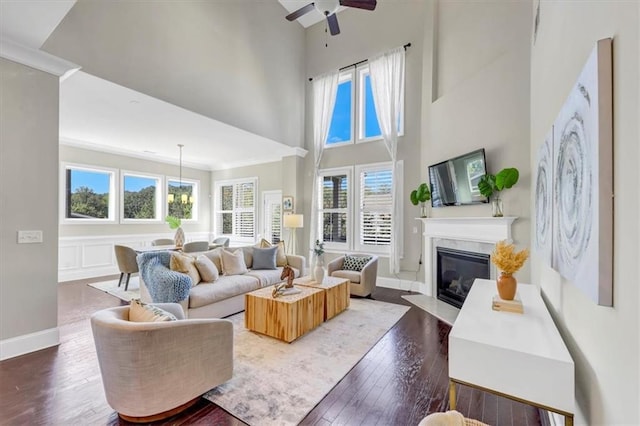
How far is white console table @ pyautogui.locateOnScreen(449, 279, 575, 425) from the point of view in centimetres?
115

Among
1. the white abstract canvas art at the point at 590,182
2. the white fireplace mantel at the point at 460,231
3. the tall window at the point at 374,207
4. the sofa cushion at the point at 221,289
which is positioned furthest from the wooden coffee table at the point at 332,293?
the white abstract canvas art at the point at 590,182

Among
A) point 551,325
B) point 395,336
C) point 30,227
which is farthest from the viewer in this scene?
point 395,336

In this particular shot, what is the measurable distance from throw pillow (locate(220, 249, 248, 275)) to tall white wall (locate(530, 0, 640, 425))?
3.97 m

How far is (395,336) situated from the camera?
10.8ft

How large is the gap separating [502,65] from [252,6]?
4.86m

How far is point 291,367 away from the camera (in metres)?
2.56

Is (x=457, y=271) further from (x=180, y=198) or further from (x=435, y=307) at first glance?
(x=180, y=198)

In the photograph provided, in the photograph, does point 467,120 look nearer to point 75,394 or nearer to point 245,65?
point 245,65

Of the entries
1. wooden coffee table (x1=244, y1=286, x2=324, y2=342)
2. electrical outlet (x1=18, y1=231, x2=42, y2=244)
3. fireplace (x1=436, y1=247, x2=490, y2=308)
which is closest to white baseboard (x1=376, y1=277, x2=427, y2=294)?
fireplace (x1=436, y1=247, x2=490, y2=308)

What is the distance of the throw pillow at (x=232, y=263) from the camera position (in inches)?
173

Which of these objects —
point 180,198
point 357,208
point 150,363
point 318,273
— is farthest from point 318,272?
point 180,198

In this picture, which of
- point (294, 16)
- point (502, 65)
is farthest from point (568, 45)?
point (294, 16)

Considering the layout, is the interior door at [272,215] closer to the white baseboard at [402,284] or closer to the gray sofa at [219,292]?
the gray sofa at [219,292]

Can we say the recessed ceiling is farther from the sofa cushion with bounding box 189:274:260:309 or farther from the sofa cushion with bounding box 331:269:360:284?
the sofa cushion with bounding box 331:269:360:284
